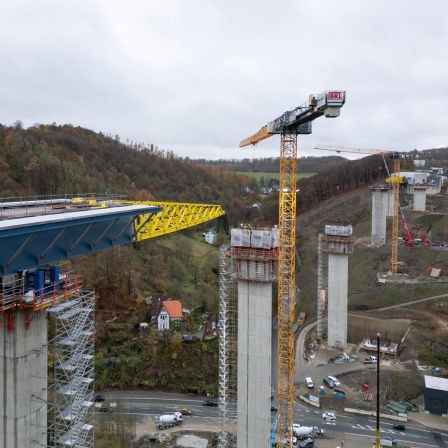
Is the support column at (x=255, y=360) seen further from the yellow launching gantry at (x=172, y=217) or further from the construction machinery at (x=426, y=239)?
the construction machinery at (x=426, y=239)

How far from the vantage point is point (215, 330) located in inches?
1838

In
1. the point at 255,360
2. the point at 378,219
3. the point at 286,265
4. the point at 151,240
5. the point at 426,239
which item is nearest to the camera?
the point at 255,360

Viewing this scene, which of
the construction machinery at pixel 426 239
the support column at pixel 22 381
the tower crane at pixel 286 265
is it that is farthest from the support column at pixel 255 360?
the construction machinery at pixel 426 239

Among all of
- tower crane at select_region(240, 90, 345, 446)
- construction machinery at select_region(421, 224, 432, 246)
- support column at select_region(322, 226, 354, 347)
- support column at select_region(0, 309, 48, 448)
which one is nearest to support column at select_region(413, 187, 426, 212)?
construction machinery at select_region(421, 224, 432, 246)

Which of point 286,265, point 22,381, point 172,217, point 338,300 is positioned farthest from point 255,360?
point 338,300

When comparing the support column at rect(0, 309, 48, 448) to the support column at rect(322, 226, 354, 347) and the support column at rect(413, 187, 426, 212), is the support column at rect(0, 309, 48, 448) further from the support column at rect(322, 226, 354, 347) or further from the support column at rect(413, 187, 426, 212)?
the support column at rect(413, 187, 426, 212)

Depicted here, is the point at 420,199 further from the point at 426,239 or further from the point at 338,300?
the point at 338,300

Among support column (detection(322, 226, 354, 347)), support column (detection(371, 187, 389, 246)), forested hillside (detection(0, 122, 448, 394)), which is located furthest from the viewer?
support column (detection(371, 187, 389, 246))

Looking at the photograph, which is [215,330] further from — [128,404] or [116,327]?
[128,404]

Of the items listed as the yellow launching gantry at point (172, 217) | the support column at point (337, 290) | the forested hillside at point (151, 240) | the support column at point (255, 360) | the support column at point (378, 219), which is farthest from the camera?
the support column at point (378, 219)

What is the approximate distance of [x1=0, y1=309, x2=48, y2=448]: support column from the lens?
49.6ft

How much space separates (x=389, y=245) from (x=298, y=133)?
44.1 meters

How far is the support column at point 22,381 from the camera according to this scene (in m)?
15.1

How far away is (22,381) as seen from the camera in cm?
1534
